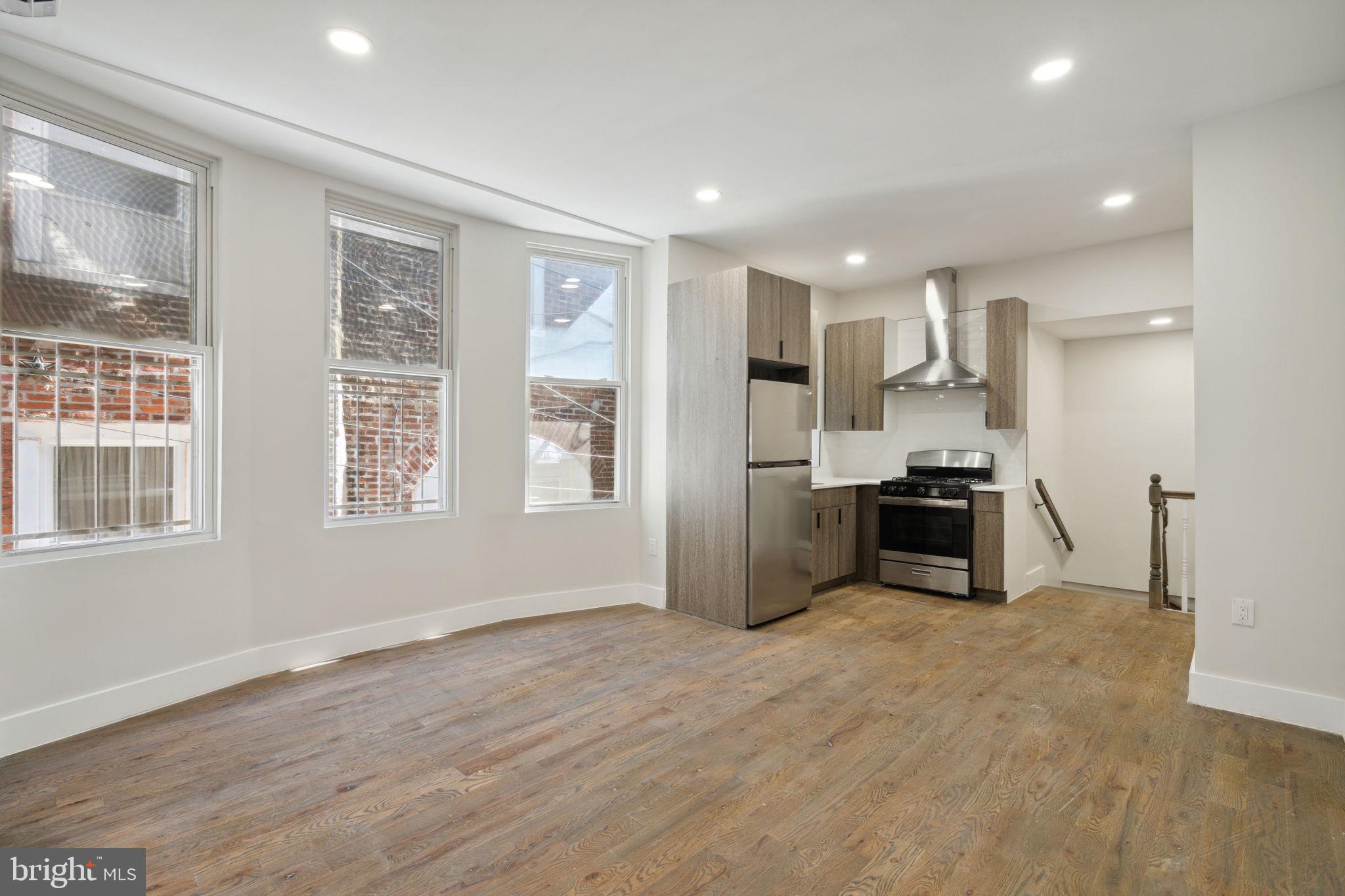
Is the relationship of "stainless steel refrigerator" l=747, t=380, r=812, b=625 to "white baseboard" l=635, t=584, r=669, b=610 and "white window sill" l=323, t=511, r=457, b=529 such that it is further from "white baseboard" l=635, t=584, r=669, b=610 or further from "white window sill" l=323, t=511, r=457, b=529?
"white window sill" l=323, t=511, r=457, b=529

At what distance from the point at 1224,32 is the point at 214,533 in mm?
4752

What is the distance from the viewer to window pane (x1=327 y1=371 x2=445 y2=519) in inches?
142

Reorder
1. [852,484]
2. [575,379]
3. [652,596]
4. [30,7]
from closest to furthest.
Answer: [30,7]
[575,379]
[652,596]
[852,484]

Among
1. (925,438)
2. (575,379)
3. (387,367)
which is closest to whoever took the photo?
(387,367)

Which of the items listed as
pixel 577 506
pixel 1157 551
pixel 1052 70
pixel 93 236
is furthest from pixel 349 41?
pixel 1157 551

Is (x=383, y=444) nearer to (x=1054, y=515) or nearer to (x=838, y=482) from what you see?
(x=838, y=482)

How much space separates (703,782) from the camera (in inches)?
88.4

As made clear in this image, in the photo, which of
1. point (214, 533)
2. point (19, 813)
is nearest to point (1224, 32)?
point (214, 533)

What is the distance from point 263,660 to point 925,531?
4628 mm

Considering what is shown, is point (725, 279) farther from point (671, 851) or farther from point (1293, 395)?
point (671, 851)

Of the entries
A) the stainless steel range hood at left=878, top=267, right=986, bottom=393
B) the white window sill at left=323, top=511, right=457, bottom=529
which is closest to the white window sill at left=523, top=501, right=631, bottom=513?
the white window sill at left=323, top=511, right=457, bottom=529

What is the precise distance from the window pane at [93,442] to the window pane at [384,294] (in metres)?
0.79

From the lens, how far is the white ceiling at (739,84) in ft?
7.23

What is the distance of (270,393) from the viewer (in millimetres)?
3262
